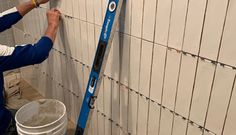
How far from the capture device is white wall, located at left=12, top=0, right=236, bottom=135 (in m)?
0.83

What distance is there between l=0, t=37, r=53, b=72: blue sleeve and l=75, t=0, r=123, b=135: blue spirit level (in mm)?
337

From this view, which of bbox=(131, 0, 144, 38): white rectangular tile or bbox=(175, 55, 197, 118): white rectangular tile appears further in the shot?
bbox=(131, 0, 144, 38): white rectangular tile

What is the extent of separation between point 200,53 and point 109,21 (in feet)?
1.46

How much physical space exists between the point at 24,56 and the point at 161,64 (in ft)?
2.40

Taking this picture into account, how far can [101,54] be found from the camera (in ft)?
3.92

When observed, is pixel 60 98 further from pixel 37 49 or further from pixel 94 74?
pixel 94 74

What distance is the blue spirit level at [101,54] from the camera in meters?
1.12

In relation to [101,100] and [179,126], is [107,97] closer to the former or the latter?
[101,100]

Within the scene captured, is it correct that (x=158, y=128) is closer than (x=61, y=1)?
Yes

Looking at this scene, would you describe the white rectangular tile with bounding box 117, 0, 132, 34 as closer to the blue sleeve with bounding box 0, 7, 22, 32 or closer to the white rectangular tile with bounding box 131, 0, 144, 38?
the white rectangular tile with bounding box 131, 0, 144, 38

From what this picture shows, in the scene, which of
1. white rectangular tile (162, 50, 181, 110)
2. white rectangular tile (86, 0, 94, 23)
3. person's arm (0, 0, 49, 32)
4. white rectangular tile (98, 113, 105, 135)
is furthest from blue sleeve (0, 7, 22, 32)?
white rectangular tile (162, 50, 181, 110)

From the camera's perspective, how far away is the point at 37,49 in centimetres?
137

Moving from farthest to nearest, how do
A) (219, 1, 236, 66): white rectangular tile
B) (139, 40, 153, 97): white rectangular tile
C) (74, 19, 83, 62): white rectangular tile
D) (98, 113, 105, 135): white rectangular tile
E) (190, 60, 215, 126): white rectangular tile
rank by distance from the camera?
(98, 113, 105, 135): white rectangular tile
(74, 19, 83, 62): white rectangular tile
(139, 40, 153, 97): white rectangular tile
(190, 60, 215, 126): white rectangular tile
(219, 1, 236, 66): white rectangular tile

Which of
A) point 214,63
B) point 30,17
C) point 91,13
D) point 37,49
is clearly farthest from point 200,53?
point 30,17
